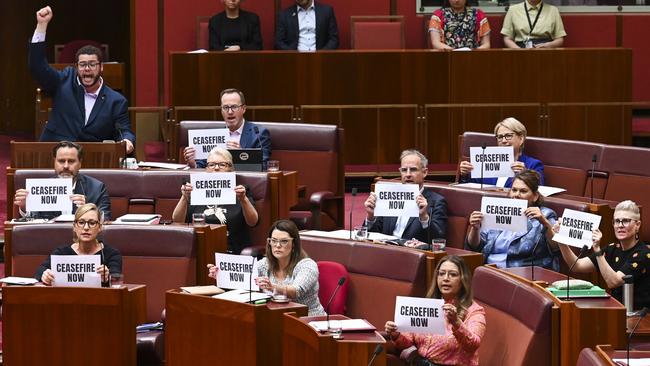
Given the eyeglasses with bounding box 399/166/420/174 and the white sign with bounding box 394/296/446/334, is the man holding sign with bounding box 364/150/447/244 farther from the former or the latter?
the white sign with bounding box 394/296/446/334

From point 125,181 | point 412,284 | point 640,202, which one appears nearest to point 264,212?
point 125,181

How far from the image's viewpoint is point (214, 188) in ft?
26.2

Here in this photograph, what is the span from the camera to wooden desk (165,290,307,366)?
6.41 m

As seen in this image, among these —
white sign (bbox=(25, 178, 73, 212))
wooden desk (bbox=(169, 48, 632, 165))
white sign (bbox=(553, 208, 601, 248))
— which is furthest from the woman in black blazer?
white sign (bbox=(553, 208, 601, 248))

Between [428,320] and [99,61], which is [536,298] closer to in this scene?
[428,320]

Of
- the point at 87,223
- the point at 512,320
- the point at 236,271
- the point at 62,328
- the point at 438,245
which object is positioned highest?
the point at 87,223

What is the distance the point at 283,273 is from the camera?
22.8 ft

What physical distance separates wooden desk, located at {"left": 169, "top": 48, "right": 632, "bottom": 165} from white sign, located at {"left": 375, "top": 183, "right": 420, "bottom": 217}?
3.57 meters

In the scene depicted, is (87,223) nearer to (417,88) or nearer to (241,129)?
(241,129)

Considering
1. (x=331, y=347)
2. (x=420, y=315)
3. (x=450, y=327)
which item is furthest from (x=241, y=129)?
(x=331, y=347)

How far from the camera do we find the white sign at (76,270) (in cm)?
676

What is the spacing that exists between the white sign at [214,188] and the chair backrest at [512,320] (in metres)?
1.95

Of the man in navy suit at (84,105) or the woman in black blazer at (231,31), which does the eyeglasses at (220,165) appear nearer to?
the man in navy suit at (84,105)

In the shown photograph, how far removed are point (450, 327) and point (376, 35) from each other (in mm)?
6312
